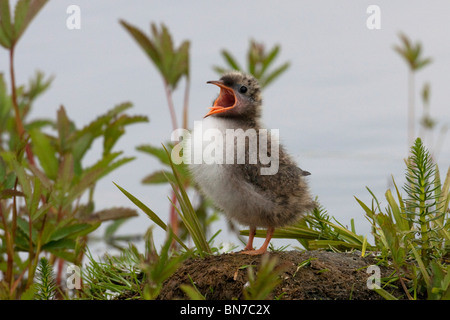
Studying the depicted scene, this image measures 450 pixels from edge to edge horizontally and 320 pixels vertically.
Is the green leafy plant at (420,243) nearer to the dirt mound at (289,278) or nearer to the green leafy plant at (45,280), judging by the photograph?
the dirt mound at (289,278)

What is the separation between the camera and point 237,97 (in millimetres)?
3215

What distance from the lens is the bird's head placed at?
3197mm

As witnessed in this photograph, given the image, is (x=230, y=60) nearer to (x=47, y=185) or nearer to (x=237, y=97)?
(x=237, y=97)

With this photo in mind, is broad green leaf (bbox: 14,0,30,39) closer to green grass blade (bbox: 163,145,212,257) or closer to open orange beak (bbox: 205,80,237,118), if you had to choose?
open orange beak (bbox: 205,80,237,118)

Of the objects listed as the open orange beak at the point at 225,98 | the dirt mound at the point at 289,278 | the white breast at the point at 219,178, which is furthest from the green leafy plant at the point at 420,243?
the open orange beak at the point at 225,98

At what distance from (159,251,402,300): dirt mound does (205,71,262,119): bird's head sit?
2.71 ft

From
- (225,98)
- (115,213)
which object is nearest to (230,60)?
(225,98)

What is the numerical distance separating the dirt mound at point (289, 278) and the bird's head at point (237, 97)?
32.6 inches

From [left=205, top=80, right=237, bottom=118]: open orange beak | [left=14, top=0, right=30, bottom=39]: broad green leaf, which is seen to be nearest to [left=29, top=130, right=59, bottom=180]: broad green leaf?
[left=14, top=0, right=30, bottom=39]: broad green leaf

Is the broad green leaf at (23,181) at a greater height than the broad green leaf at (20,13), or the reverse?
the broad green leaf at (20,13)

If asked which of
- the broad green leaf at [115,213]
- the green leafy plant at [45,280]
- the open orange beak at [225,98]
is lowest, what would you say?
the green leafy plant at [45,280]

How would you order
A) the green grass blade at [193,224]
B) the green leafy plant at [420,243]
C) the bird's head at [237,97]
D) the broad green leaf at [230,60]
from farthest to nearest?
the broad green leaf at [230,60]
the bird's head at [237,97]
the green grass blade at [193,224]
the green leafy plant at [420,243]

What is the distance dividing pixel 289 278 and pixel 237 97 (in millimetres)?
1113

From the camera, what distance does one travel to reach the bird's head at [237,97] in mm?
3197
